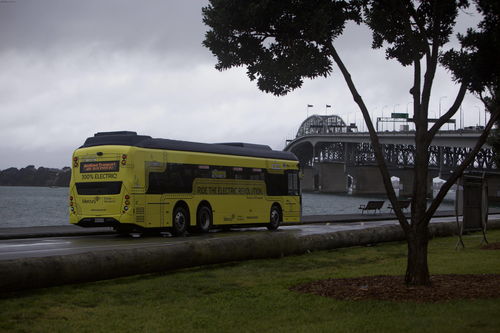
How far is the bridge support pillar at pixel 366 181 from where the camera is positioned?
538 ft

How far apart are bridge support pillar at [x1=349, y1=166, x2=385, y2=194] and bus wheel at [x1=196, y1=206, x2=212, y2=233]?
138282mm

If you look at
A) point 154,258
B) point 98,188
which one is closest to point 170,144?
point 98,188

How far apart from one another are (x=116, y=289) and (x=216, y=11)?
5203mm

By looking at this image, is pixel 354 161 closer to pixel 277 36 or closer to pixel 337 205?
pixel 337 205

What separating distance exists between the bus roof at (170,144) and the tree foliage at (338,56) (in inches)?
444

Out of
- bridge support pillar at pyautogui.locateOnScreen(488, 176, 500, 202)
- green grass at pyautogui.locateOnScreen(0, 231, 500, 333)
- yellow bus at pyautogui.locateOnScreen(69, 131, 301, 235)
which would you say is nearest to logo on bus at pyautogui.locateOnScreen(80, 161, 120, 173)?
yellow bus at pyautogui.locateOnScreen(69, 131, 301, 235)

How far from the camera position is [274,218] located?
3216 centimetres

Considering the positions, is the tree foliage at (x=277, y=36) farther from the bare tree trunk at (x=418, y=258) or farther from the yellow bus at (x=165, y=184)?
the yellow bus at (x=165, y=184)

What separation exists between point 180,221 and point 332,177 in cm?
14978

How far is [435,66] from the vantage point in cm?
1226

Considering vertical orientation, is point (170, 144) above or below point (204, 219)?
above

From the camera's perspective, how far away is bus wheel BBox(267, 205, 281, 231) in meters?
32.0

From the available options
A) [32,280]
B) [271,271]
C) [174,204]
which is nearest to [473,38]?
[271,271]

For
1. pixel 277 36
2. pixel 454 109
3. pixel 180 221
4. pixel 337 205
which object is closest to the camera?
pixel 454 109
